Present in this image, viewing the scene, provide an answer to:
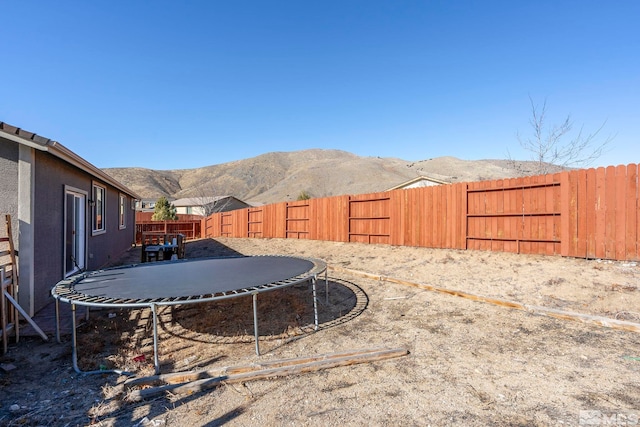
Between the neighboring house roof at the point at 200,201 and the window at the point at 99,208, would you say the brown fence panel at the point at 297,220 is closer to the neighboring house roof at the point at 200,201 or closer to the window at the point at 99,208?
the window at the point at 99,208

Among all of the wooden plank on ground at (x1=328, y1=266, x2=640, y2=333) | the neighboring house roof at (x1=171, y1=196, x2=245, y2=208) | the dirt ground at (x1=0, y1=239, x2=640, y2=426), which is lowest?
the dirt ground at (x1=0, y1=239, x2=640, y2=426)

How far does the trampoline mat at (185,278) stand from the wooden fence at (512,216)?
12.5 feet

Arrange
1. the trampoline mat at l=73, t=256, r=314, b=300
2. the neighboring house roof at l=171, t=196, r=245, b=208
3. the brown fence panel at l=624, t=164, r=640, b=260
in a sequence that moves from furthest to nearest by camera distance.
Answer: the neighboring house roof at l=171, t=196, r=245, b=208, the brown fence panel at l=624, t=164, r=640, b=260, the trampoline mat at l=73, t=256, r=314, b=300

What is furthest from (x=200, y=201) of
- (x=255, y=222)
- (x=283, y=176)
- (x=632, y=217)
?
(x=632, y=217)

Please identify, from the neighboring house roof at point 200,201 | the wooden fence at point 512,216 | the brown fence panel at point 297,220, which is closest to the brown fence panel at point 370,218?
the wooden fence at point 512,216

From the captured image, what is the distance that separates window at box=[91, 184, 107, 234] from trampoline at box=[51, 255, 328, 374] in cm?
314

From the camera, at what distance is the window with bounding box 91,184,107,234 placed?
7.25 m

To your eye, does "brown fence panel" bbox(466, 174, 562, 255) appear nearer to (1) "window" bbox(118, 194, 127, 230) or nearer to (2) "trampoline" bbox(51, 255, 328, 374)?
(2) "trampoline" bbox(51, 255, 328, 374)

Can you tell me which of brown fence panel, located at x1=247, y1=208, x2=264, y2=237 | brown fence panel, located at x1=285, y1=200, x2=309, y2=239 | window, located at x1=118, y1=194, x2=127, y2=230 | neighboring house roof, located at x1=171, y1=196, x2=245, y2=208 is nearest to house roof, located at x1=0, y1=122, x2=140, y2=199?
window, located at x1=118, y1=194, x2=127, y2=230

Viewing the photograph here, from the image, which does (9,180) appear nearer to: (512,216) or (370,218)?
(370,218)

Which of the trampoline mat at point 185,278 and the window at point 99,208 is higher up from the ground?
the window at point 99,208

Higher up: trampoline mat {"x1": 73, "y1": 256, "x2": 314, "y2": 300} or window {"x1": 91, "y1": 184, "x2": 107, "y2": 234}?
window {"x1": 91, "y1": 184, "x2": 107, "y2": 234}

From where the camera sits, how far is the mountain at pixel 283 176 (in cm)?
5725

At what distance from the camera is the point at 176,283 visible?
3.68 m
